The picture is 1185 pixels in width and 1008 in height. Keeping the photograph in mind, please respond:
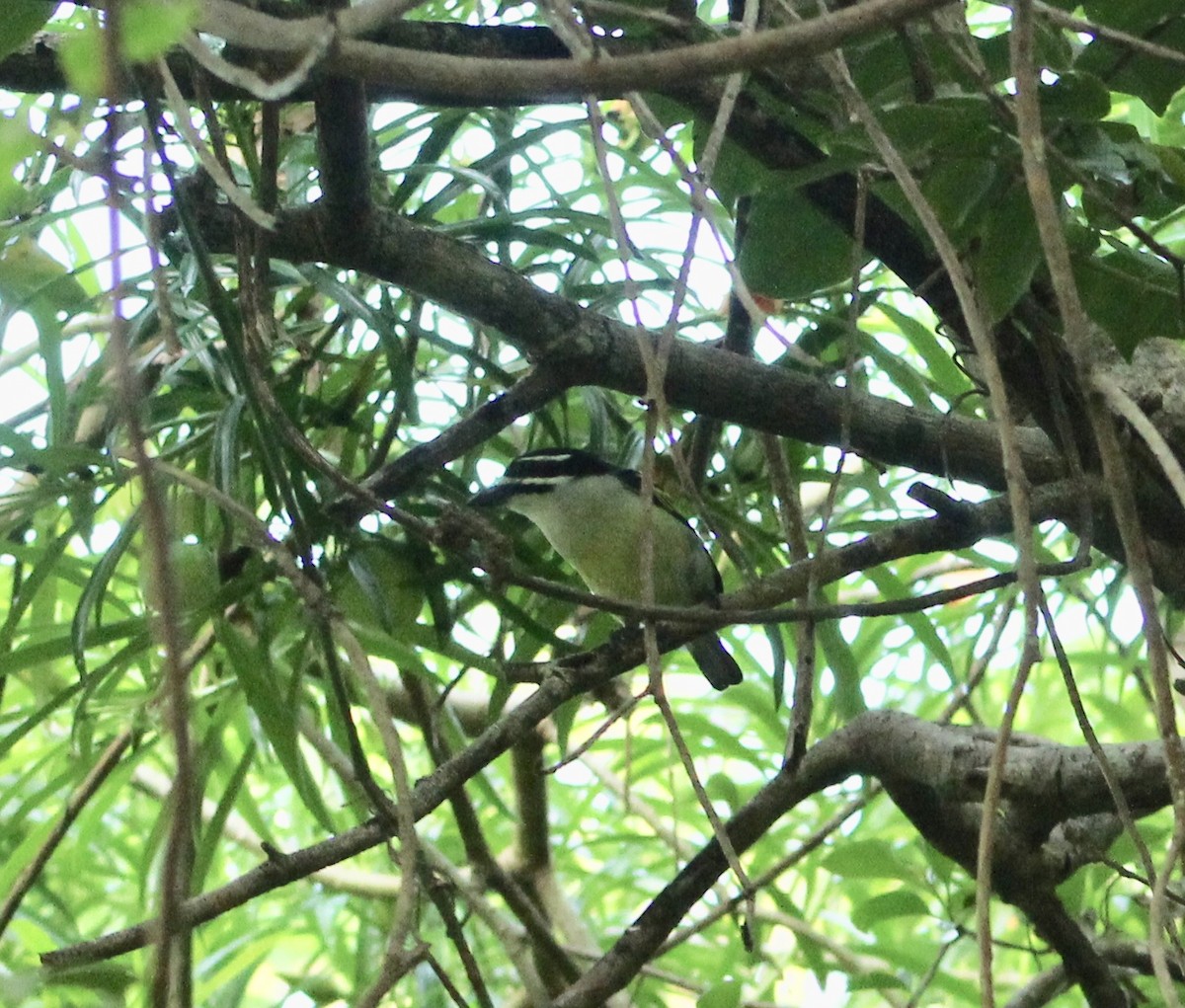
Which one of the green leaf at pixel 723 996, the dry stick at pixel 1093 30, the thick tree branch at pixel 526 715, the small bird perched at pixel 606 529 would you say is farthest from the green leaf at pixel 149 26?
the small bird perched at pixel 606 529

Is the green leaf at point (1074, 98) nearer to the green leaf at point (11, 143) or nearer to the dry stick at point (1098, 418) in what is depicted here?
the dry stick at point (1098, 418)

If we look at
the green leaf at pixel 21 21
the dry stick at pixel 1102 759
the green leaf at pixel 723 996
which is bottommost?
the green leaf at pixel 723 996

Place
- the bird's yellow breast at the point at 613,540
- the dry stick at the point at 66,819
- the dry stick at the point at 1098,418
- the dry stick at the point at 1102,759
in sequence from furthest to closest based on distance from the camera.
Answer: the bird's yellow breast at the point at 613,540, the dry stick at the point at 66,819, the dry stick at the point at 1102,759, the dry stick at the point at 1098,418

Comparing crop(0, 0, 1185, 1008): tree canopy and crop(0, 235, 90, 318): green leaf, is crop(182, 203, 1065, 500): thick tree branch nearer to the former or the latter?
crop(0, 0, 1185, 1008): tree canopy

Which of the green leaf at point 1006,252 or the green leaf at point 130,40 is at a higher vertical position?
the green leaf at point 1006,252

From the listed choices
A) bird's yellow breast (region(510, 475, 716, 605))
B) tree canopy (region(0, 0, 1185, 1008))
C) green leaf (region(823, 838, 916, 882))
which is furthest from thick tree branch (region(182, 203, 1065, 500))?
bird's yellow breast (region(510, 475, 716, 605))

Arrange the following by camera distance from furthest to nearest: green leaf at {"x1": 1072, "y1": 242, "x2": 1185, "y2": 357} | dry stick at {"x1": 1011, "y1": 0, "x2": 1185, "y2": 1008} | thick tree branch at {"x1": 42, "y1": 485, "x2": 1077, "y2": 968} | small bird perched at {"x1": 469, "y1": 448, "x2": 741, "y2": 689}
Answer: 1. small bird perched at {"x1": 469, "y1": 448, "x2": 741, "y2": 689}
2. green leaf at {"x1": 1072, "y1": 242, "x2": 1185, "y2": 357}
3. thick tree branch at {"x1": 42, "y1": 485, "x2": 1077, "y2": 968}
4. dry stick at {"x1": 1011, "y1": 0, "x2": 1185, "y2": 1008}

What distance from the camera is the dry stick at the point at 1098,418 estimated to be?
60 cm

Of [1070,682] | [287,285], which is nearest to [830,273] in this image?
[1070,682]

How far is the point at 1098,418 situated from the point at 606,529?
1355 mm

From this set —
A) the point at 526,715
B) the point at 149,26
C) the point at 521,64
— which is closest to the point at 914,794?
the point at 526,715

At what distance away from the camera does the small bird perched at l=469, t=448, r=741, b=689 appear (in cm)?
166

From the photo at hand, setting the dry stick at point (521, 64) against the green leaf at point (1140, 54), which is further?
the green leaf at point (1140, 54)

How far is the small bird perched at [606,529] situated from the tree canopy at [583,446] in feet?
0.18
